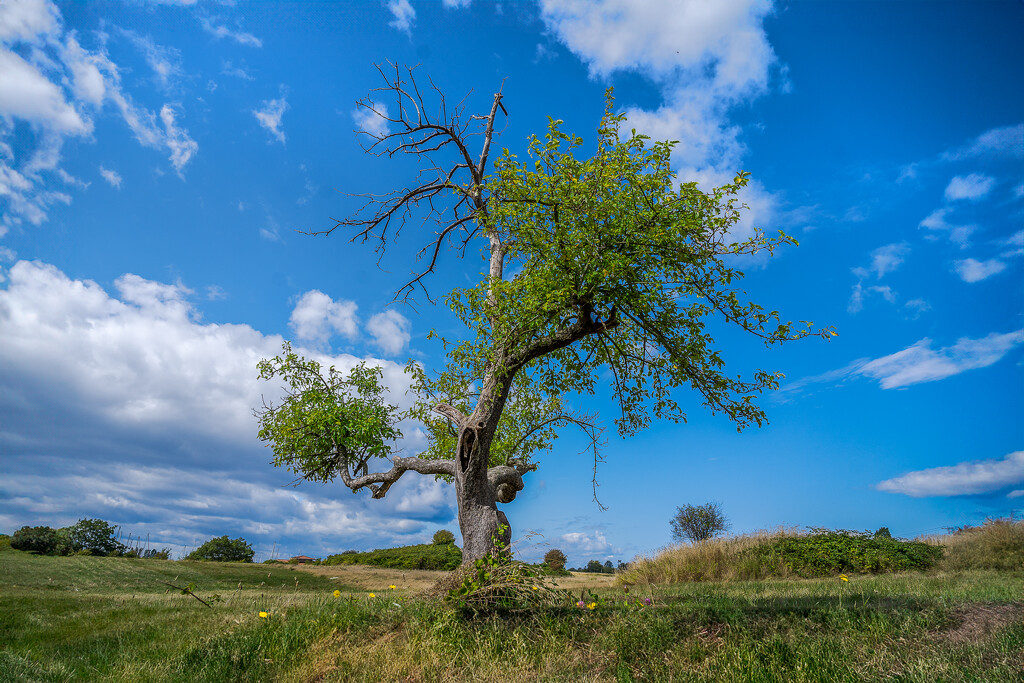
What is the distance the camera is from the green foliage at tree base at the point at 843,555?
1744 cm

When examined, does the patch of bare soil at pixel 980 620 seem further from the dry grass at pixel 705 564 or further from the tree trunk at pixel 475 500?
the dry grass at pixel 705 564

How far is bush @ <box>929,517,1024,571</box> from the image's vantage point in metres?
16.1

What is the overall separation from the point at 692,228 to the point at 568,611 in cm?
553

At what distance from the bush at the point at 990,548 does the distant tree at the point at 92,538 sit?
128 feet

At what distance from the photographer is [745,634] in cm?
625

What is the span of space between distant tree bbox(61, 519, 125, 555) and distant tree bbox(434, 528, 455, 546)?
17.7 metres

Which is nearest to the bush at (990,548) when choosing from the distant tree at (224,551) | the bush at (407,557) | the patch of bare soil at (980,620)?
the patch of bare soil at (980,620)

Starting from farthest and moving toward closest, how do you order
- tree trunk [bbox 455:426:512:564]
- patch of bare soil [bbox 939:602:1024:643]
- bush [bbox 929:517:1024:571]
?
bush [bbox 929:517:1024:571] < tree trunk [bbox 455:426:512:564] < patch of bare soil [bbox 939:602:1024:643]

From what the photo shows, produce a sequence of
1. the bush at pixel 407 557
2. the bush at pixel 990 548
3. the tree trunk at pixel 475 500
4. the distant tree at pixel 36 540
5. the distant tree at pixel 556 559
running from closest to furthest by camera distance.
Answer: the tree trunk at pixel 475 500 < the bush at pixel 990 548 < the distant tree at pixel 556 559 < the distant tree at pixel 36 540 < the bush at pixel 407 557

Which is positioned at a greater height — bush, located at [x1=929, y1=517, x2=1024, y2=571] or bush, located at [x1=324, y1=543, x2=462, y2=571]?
bush, located at [x1=929, y1=517, x2=1024, y2=571]

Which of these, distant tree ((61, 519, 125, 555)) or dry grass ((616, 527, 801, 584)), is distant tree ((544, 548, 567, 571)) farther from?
distant tree ((61, 519, 125, 555))

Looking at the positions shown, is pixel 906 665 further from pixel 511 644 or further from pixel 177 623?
pixel 177 623

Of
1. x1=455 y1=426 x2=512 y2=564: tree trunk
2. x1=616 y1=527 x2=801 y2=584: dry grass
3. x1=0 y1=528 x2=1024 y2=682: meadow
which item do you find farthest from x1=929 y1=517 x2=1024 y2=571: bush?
x1=455 y1=426 x2=512 y2=564: tree trunk

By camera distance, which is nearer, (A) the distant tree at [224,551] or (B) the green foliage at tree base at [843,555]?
(B) the green foliage at tree base at [843,555]
